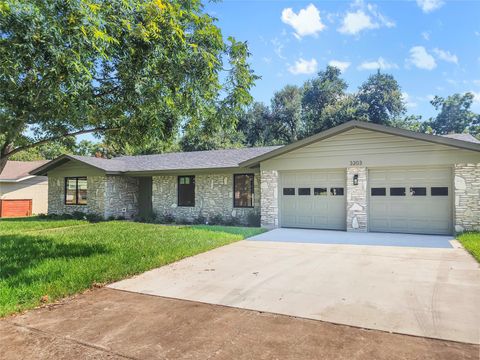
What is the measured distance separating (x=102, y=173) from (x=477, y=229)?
51.5 ft

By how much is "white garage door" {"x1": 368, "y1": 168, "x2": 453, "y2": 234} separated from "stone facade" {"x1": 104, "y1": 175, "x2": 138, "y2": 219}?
40.3 feet

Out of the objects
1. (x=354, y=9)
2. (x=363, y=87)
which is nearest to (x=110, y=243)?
(x=354, y=9)

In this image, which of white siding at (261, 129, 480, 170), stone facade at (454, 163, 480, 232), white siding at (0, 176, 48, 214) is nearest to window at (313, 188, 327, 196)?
white siding at (261, 129, 480, 170)

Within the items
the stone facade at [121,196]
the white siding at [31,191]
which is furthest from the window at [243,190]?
the white siding at [31,191]

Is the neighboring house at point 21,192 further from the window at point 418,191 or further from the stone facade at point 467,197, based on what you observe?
the stone facade at point 467,197

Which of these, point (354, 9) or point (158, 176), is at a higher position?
point (354, 9)

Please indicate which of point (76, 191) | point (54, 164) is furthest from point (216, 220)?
point (54, 164)

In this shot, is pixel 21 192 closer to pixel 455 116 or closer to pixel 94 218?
pixel 94 218

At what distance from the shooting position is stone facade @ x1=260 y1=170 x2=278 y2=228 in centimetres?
1247

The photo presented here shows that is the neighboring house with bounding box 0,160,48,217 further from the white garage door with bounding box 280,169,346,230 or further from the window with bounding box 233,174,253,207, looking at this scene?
the white garage door with bounding box 280,169,346,230

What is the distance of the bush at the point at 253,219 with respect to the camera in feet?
45.0

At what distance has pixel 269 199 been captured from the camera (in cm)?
1257

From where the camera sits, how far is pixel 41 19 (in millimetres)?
4438

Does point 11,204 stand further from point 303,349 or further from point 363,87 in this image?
point 363,87
